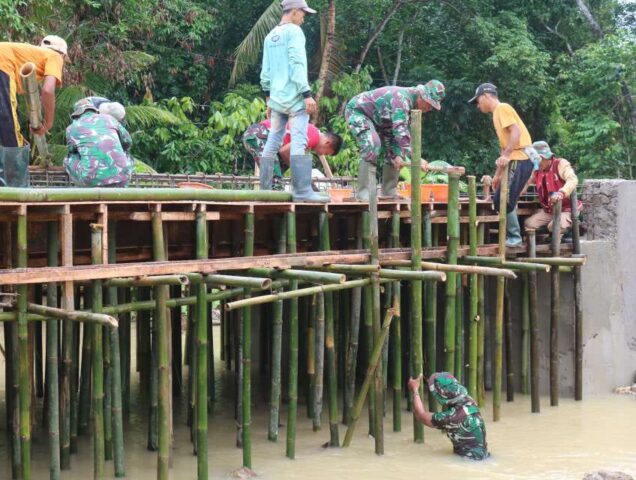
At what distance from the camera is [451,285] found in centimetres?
1075

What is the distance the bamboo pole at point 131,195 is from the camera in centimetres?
758

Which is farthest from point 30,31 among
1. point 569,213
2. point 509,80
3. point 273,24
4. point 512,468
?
point 509,80

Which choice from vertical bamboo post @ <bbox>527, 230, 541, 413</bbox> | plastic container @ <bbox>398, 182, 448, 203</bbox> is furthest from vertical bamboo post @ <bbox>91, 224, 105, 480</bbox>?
vertical bamboo post @ <bbox>527, 230, 541, 413</bbox>

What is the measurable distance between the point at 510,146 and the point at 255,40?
10211 millimetres

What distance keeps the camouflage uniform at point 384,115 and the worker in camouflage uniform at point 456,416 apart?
92.5 inches

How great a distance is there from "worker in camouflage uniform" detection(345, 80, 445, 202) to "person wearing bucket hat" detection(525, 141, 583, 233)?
2.09m

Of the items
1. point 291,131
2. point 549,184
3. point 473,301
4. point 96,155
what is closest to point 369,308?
point 473,301

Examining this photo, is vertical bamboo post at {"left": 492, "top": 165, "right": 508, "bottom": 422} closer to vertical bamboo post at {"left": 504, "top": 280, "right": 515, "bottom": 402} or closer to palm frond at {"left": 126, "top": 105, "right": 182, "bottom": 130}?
vertical bamboo post at {"left": 504, "top": 280, "right": 515, "bottom": 402}

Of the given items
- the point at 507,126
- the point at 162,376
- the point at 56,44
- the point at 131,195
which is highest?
the point at 56,44

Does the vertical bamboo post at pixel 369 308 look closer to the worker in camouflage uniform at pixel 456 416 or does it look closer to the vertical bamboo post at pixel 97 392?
the worker in camouflage uniform at pixel 456 416

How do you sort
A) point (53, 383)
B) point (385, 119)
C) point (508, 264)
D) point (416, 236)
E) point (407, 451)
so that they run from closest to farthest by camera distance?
point (53, 383) → point (416, 236) → point (407, 451) → point (385, 119) → point (508, 264)

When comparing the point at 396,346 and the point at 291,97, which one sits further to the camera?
the point at 396,346

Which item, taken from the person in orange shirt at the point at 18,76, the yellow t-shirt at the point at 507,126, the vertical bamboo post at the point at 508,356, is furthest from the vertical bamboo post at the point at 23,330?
the vertical bamboo post at the point at 508,356

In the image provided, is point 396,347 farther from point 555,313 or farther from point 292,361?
point 555,313
